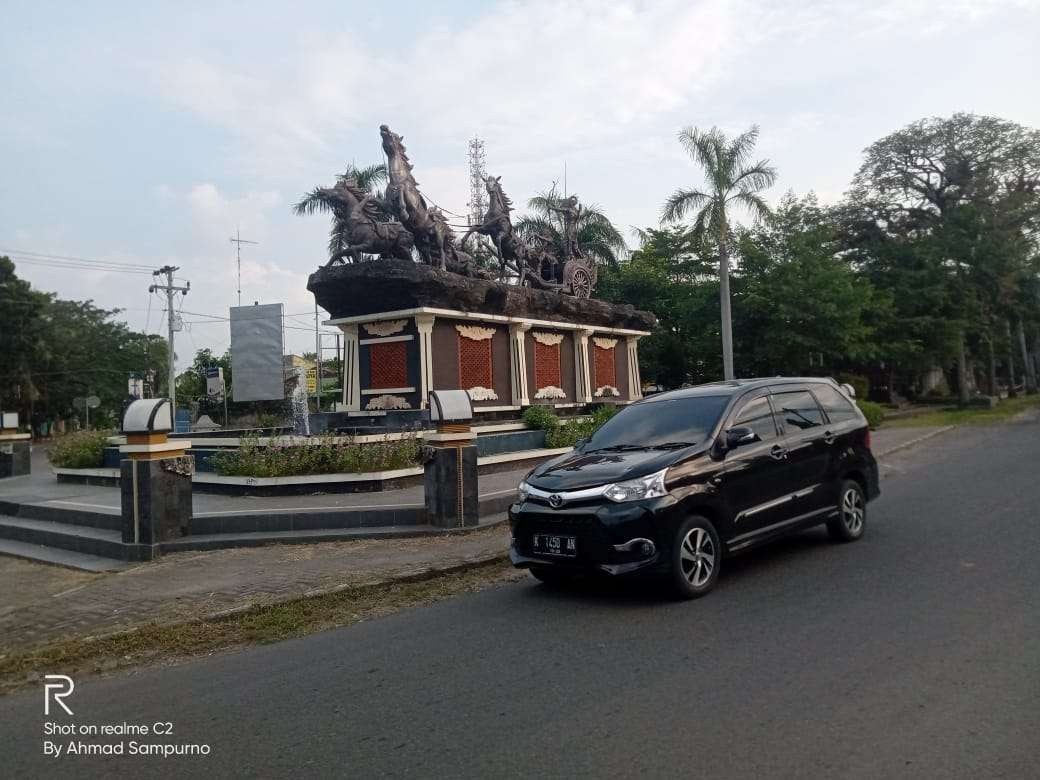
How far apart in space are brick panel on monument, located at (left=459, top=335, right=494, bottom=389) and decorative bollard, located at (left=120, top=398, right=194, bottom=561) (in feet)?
30.8

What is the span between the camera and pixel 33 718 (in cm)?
462

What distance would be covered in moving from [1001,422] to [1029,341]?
35.2 metres

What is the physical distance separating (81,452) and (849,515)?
15091 mm

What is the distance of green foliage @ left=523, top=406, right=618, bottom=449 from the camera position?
17109 millimetres

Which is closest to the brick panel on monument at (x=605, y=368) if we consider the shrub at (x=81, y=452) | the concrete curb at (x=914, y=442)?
the concrete curb at (x=914, y=442)

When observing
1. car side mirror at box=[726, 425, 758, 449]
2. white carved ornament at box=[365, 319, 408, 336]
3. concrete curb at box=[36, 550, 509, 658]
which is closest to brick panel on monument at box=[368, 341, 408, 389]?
A: white carved ornament at box=[365, 319, 408, 336]

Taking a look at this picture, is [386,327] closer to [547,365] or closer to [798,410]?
[547,365]

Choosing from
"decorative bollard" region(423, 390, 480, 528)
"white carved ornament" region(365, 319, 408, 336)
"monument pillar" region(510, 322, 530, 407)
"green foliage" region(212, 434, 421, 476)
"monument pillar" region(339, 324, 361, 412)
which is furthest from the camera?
"monument pillar" region(510, 322, 530, 407)

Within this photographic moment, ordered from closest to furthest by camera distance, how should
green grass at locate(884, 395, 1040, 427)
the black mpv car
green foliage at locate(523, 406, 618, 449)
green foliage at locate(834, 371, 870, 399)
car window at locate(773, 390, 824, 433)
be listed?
the black mpv car → car window at locate(773, 390, 824, 433) → green foliage at locate(523, 406, 618, 449) → green grass at locate(884, 395, 1040, 427) → green foliage at locate(834, 371, 870, 399)

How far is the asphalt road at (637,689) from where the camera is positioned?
3.52 m

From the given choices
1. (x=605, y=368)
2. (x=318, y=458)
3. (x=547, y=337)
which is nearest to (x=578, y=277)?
(x=605, y=368)

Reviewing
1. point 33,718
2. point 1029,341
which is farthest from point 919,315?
point 33,718

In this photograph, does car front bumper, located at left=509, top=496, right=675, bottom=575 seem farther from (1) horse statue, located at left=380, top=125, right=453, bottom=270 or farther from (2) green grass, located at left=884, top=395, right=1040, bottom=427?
(2) green grass, located at left=884, top=395, right=1040, bottom=427

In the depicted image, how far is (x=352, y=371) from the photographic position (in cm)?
1858
